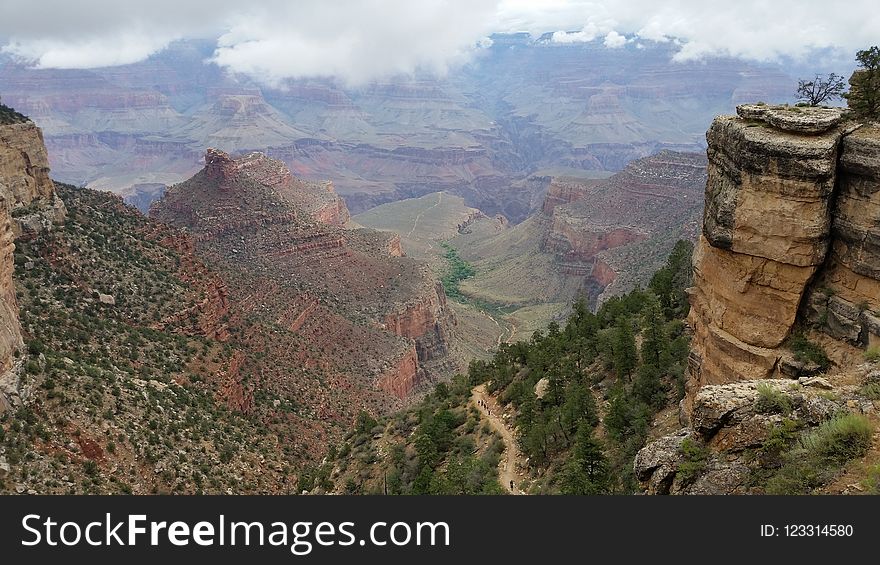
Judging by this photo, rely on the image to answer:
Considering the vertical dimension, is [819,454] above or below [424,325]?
above

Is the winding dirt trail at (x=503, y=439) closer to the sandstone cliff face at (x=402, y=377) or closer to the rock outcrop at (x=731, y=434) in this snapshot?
the rock outcrop at (x=731, y=434)

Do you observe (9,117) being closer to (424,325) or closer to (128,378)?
(128,378)

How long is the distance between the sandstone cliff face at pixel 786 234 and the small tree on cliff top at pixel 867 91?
0.80 meters

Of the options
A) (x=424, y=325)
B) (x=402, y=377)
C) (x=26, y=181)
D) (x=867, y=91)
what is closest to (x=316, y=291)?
(x=424, y=325)

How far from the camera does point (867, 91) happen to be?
19.7m

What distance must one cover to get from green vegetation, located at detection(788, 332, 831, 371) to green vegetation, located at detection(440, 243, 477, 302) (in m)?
102

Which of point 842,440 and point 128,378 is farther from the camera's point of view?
point 128,378

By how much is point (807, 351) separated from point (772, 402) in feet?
20.8

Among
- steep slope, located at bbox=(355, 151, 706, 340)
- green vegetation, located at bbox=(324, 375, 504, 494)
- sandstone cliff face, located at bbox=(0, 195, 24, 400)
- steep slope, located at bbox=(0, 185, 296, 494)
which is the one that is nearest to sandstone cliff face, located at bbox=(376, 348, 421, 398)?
steep slope, located at bbox=(0, 185, 296, 494)

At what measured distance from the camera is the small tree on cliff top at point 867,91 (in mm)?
19281

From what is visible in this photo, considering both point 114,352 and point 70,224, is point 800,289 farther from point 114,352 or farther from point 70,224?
point 70,224

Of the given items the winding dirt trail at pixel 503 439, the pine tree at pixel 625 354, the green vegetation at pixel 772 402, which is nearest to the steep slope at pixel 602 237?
the winding dirt trail at pixel 503 439

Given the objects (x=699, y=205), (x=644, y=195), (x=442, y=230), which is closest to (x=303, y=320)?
(x=699, y=205)

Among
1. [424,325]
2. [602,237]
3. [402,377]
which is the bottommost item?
[602,237]
